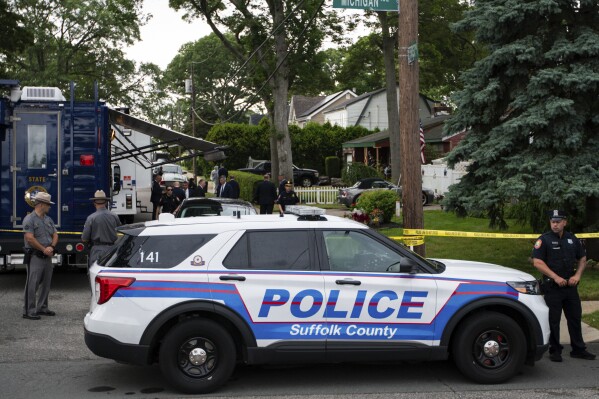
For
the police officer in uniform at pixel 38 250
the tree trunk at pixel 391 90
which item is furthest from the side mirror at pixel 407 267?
the tree trunk at pixel 391 90

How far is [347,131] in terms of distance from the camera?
53.1 m

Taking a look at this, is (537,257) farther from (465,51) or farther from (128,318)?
(465,51)

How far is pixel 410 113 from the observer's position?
411 inches

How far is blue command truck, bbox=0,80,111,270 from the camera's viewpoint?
40.0 feet

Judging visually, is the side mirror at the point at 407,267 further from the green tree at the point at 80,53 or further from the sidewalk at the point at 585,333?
the green tree at the point at 80,53

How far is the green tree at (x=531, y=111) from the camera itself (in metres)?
12.0

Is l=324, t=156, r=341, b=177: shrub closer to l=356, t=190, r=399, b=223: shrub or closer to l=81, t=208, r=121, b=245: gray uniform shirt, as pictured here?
l=356, t=190, r=399, b=223: shrub

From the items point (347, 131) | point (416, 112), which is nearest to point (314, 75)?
point (347, 131)

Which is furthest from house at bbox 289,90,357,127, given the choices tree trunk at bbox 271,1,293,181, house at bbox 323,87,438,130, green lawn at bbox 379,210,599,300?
green lawn at bbox 379,210,599,300

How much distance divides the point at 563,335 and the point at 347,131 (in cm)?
4443

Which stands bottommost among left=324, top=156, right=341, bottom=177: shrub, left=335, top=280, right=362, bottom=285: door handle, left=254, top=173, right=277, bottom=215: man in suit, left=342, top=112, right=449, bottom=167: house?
left=335, top=280, right=362, bottom=285: door handle

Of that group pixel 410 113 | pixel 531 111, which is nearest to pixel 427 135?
pixel 531 111

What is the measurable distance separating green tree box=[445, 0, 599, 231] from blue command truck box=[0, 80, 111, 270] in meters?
6.18

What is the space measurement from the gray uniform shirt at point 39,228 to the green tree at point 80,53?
41.1 m
